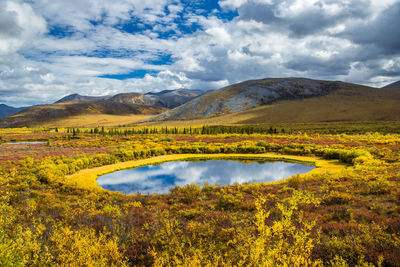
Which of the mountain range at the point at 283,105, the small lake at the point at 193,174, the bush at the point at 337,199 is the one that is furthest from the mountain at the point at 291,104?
the bush at the point at 337,199

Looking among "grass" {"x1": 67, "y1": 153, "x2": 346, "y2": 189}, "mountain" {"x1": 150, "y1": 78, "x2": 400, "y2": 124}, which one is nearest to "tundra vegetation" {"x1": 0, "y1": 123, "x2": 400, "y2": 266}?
"grass" {"x1": 67, "y1": 153, "x2": 346, "y2": 189}

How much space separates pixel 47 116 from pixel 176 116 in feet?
383

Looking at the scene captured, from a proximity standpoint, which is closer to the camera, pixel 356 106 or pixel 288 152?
pixel 288 152

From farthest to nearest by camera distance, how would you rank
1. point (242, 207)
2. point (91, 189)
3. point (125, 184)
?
point (125, 184) < point (91, 189) < point (242, 207)

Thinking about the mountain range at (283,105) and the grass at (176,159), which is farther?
the mountain range at (283,105)

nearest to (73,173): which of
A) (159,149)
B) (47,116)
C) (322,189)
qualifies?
(159,149)

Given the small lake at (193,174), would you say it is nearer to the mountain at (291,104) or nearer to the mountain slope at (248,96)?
the mountain at (291,104)

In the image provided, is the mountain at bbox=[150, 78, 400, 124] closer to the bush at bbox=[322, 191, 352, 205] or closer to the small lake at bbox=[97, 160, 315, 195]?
the small lake at bbox=[97, 160, 315, 195]

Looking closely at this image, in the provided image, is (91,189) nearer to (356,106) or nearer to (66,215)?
(66,215)

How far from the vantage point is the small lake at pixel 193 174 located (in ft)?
66.7

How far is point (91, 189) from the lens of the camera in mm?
16703

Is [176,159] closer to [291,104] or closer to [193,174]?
[193,174]

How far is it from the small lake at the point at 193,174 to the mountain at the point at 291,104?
94.5 metres

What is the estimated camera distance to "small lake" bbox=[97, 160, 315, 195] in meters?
20.3
